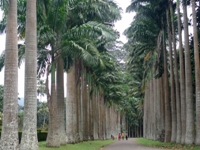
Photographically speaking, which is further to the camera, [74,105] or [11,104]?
[74,105]

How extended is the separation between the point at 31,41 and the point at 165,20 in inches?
778

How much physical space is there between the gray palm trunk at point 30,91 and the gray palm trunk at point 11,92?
1.17m

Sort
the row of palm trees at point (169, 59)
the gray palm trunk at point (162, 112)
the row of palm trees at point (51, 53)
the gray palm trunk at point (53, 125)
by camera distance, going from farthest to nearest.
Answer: the gray palm trunk at point (162, 112), the row of palm trees at point (169, 59), the gray palm trunk at point (53, 125), the row of palm trees at point (51, 53)

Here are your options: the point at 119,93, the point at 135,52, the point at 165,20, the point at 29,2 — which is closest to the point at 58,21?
the point at 29,2

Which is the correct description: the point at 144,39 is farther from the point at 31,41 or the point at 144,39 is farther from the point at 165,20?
the point at 31,41

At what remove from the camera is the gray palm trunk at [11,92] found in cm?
1080

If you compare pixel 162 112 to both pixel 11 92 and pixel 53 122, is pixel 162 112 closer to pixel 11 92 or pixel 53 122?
pixel 53 122

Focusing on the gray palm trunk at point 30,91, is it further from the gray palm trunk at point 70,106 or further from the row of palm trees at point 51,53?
the gray palm trunk at point 70,106

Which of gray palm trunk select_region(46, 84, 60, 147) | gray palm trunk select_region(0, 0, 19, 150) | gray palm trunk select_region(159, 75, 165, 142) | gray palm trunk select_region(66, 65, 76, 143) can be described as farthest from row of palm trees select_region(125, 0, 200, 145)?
gray palm trunk select_region(0, 0, 19, 150)

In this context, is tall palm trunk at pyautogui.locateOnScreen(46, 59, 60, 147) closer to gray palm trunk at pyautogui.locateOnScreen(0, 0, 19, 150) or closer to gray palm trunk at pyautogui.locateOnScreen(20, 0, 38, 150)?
gray palm trunk at pyautogui.locateOnScreen(20, 0, 38, 150)

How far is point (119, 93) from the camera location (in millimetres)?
49750

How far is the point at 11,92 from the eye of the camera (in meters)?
11.2

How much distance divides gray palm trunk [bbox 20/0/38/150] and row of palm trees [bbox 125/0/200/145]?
1154cm

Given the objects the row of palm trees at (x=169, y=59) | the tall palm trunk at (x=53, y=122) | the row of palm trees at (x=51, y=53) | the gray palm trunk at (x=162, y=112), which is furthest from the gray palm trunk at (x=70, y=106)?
the gray palm trunk at (x=162, y=112)
